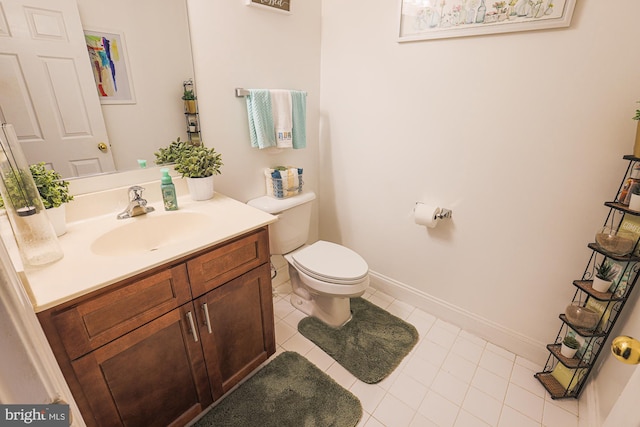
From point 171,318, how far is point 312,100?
60.1 inches

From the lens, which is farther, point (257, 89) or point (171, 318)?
point (257, 89)

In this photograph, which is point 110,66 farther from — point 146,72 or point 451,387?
point 451,387

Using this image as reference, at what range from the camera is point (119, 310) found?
0.92m

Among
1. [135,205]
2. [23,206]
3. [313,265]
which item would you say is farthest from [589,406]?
[23,206]

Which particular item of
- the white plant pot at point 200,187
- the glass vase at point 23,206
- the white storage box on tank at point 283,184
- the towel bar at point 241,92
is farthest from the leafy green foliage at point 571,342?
the glass vase at point 23,206

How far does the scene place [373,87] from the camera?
178 centimetres

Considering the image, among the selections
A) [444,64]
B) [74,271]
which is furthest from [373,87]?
[74,271]

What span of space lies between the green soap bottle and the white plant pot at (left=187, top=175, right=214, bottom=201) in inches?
4.1

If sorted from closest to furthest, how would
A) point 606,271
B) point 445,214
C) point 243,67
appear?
point 606,271
point 243,67
point 445,214

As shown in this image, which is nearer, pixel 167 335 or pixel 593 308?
pixel 167 335

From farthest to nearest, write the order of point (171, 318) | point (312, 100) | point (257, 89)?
point (312, 100)
point (257, 89)
point (171, 318)

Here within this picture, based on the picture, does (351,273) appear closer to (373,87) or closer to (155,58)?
(373,87)

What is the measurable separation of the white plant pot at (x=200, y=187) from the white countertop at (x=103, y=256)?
1.7 inches

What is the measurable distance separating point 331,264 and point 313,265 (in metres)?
0.10
